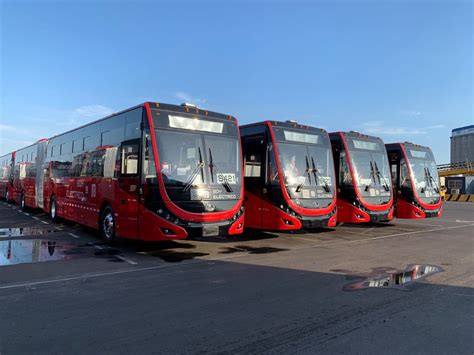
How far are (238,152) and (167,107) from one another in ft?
7.20

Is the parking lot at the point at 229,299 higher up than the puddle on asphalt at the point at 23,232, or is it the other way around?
the parking lot at the point at 229,299

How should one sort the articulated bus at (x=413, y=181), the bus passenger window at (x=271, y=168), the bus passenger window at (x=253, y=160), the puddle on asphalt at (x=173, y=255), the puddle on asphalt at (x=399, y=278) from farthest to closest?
the articulated bus at (x=413, y=181) → the bus passenger window at (x=253, y=160) → the bus passenger window at (x=271, y=168) → the puddle on asphalt at (x=173, y=255) → the puddle on asphalt at (x=399, y=278)

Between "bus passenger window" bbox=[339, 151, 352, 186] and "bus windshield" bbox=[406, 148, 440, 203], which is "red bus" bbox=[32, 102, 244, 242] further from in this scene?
"bus windshield" bbox=[406, 148, 440, 203]

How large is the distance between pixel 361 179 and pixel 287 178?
A: 376 centimetres

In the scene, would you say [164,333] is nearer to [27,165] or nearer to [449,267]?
[449,267]

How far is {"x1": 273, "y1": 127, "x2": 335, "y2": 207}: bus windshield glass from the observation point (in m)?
11.1

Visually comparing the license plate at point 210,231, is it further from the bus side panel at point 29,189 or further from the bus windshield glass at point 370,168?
the bus side panel at point 29,189

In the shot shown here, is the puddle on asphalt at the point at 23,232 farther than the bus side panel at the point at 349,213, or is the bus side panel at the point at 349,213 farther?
the bus side panel at the point at 349,213

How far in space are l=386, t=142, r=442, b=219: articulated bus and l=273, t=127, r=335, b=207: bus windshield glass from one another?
4660 mm

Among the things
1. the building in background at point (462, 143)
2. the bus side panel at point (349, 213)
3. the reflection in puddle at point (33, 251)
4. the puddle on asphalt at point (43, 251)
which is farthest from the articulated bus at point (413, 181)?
the building in background at point (462, 143)

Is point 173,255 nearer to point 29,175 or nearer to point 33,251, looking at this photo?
point 33,251

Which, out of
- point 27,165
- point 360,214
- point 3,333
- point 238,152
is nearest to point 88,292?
point 3,333

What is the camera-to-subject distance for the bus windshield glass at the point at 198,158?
8.67 meters

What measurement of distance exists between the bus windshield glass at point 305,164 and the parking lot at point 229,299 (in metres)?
1.83
